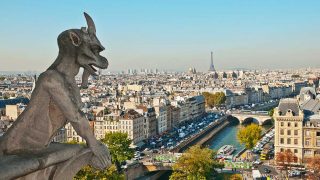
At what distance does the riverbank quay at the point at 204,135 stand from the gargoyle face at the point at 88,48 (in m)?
46.8

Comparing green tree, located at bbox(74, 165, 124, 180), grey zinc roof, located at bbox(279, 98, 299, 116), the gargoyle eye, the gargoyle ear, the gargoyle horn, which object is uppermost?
the gargoyle horn

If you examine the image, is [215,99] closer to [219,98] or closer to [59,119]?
[219,98]

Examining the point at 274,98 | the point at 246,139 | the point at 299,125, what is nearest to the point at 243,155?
the point at 246,139

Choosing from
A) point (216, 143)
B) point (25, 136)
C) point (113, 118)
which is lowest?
point (216, 143)

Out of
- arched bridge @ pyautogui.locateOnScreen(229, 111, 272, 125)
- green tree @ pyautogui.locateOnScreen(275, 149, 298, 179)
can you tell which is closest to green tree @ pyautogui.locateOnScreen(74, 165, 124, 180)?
green tree @ pyautogui.locateOnScreen(275, 149, 298, 179)

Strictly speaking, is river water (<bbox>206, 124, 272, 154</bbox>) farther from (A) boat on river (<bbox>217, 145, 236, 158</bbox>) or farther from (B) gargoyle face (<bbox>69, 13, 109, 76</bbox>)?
(B) gargoyle face (<bbox>69, 13, 109, 76</bbox>)

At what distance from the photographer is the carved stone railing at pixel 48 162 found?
408 cm

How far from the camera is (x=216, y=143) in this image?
6119 cm

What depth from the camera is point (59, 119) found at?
179 inches

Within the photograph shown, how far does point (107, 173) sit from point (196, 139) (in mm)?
36732

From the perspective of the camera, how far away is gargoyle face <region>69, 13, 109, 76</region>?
14.9 ft

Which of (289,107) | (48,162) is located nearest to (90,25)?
(48,162)

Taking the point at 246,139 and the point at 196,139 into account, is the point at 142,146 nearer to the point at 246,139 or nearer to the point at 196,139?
the point at 196,139

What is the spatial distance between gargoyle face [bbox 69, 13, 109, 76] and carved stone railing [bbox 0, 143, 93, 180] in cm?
80
